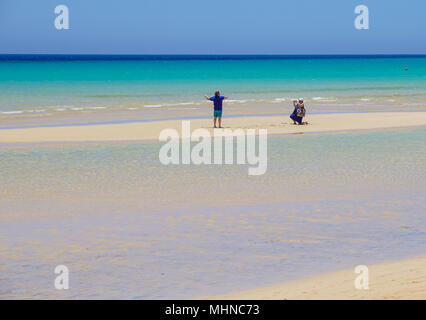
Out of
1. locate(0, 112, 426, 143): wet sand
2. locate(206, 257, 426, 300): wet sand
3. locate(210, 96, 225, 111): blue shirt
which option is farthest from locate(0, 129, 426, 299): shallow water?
locate(210, 96, 225, 111): blue shirt

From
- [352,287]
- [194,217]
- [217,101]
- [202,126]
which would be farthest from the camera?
[202,126]

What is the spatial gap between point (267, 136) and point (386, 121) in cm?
751

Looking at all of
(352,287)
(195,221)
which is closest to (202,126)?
(195,221)

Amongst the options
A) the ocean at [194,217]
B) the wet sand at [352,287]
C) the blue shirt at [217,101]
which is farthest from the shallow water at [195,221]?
the blue shirt at [217,101]

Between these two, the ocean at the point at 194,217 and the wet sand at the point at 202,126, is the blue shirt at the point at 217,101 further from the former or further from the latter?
the ocean at the point at 194,217

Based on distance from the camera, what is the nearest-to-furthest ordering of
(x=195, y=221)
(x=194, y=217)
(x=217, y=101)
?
(x=195, y=221) → (x=194, y=217) → (x=217, y=101)

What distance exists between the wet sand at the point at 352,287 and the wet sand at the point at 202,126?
14.5m

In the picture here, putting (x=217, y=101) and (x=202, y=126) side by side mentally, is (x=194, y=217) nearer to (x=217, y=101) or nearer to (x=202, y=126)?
(x=217, y=101)

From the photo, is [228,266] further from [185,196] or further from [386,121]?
[386,121]

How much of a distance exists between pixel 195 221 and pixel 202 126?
1642 cm

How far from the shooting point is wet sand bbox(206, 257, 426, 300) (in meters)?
6.86

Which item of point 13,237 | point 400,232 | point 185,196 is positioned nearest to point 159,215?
point 185,196

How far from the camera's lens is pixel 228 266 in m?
8.16

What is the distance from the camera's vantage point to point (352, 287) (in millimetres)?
7156
